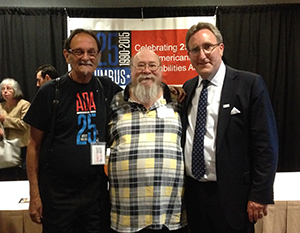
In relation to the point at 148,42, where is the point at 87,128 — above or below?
below

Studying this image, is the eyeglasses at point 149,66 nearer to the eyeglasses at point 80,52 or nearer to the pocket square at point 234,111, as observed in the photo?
the eyeglasses at point 80,52

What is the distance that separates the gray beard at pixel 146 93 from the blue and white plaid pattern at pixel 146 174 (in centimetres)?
8

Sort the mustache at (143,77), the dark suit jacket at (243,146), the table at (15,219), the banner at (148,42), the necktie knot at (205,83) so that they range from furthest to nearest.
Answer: the banner at (148,42) → the table at (15,219) → the mustache at (143,77) → the necktie knot at (205,83) → the dark suit jacket at (243,146)

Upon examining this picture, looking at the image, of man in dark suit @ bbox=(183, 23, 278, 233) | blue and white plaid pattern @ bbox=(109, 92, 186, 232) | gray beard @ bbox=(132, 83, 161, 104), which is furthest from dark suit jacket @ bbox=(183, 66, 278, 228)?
gray beard @ bbox=(132, 83, 161, 104)

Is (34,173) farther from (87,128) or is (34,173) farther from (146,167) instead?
(146,167)

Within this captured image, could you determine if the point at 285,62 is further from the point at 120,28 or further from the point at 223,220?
the point at 223,220

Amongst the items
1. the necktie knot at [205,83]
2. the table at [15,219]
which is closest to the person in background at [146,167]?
the necktie knot at [205,83]

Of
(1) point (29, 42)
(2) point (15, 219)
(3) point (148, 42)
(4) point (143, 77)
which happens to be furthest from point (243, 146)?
(1) point (29, 42)

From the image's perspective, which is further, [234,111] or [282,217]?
[282,217]

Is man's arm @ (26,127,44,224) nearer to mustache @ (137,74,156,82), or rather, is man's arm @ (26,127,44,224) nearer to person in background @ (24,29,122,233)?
person in background @ (24,29,122,233)

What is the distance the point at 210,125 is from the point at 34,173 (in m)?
1.10

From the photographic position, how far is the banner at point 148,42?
375 cm

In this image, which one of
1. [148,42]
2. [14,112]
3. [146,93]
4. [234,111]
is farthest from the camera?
[148,42]

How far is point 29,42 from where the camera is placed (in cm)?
382
